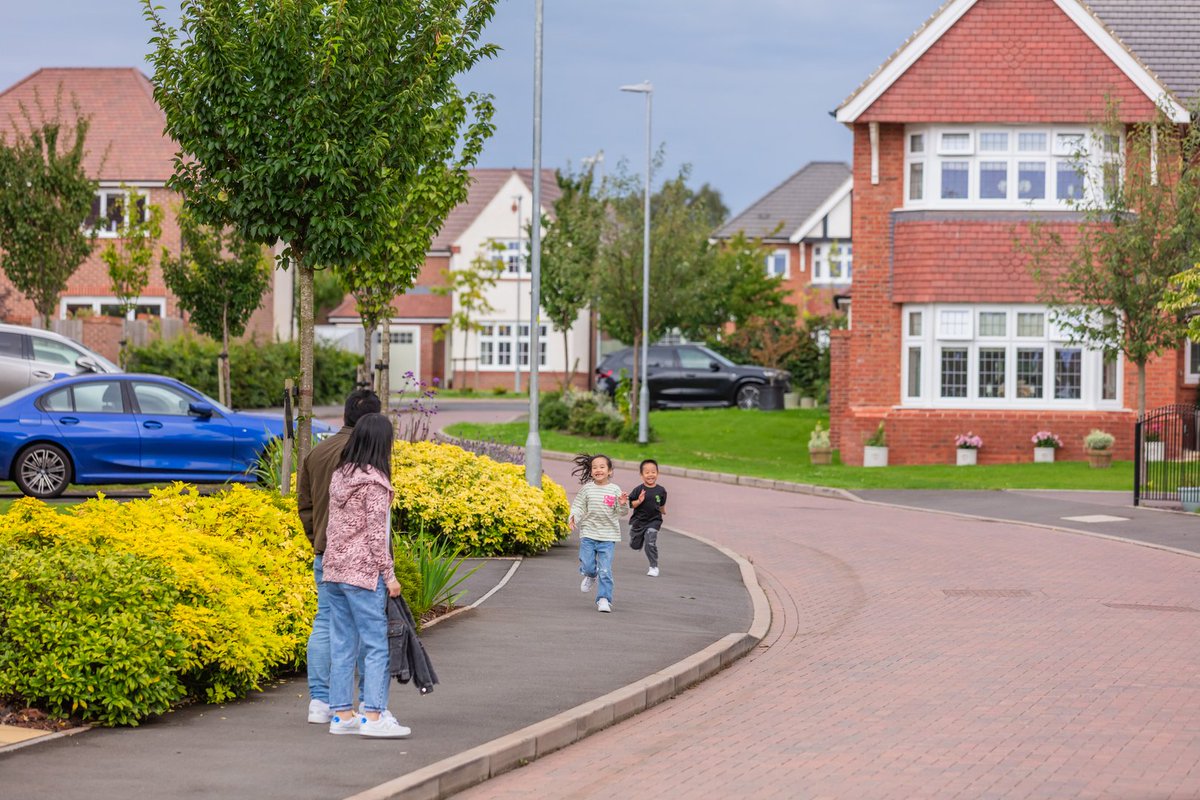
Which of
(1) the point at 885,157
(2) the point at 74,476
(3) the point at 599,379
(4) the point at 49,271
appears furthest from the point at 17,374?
(3) the point at 599,379

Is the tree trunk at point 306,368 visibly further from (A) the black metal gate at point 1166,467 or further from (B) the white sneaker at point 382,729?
(A) the black metal gate at point 1166,467

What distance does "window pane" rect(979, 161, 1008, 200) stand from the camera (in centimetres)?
3231

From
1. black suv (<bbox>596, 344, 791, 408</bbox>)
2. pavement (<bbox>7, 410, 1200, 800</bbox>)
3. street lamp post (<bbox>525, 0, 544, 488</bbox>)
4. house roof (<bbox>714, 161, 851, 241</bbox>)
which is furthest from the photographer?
house roof (<bbox>714, 161, 851, 241</bbox>)

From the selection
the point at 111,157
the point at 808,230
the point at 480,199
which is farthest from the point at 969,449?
the point at 808,230

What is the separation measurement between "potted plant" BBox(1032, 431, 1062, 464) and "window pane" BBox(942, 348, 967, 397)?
63.0 inches

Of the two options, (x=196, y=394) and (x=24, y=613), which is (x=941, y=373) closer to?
(x=196, y=394)

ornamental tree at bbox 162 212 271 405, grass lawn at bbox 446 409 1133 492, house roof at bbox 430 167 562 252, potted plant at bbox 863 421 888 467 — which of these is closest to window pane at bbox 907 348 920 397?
potted plant at bbox 863 421 888 467

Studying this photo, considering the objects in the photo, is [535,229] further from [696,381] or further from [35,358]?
[696,381]

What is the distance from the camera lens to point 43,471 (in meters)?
20.0

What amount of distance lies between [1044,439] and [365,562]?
25771 millimetres

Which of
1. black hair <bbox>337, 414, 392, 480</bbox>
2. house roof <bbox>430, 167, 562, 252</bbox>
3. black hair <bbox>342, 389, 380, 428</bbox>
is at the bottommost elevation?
black hair <bbox>337, 414, 392, 480</bbox>

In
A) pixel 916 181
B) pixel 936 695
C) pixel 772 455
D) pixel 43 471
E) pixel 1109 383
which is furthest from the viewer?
pixel 772 455

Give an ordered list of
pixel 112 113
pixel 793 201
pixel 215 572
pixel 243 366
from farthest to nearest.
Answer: pixel 793 201
pixel 112 113
pixel 243 366
pixel 215 572

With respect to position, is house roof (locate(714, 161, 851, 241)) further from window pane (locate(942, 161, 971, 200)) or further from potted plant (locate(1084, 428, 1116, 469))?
potted plant (locate(1084, 428, 1116, 469))
